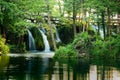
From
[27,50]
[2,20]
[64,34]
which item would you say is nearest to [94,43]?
[2,20]

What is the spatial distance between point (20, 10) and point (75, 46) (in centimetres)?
1124

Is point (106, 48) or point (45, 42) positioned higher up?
point (106, 48)

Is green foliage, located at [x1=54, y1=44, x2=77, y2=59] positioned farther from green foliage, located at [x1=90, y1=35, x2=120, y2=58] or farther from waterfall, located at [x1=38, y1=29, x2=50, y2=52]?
waterfall, located at [x1=38, y1=29, x2=50, y2=52]

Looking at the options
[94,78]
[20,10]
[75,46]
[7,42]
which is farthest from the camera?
[7,42]

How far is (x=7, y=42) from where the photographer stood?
193ft

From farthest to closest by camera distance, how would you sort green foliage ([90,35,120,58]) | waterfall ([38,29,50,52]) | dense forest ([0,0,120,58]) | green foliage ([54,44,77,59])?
waterfall ([38,29,50,52])
dense forest ([0,0,120,58])
green foliage ([90,35,120,58])
green foliage ([54,44,77,59])

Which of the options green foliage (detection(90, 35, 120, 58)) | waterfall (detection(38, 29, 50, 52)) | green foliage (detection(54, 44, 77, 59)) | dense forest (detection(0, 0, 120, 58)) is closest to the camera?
green foliage (detection(54, 44, 77, 59))

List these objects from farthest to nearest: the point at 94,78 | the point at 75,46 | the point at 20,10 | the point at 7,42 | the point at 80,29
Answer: the point at 80,29
the point at 7,42
the point at 20,10
the point at 75,46
the point at 94,78

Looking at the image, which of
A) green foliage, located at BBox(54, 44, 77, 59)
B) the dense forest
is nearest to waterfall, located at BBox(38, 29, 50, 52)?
the dense forest

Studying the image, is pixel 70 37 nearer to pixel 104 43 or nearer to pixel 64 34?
pixel 64 34

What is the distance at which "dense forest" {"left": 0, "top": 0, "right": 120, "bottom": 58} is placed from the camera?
153 feet

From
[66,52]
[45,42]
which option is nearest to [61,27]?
[45,42]

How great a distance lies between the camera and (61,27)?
65.6 metres

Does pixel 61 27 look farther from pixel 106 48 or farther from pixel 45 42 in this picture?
pixel 106 48
